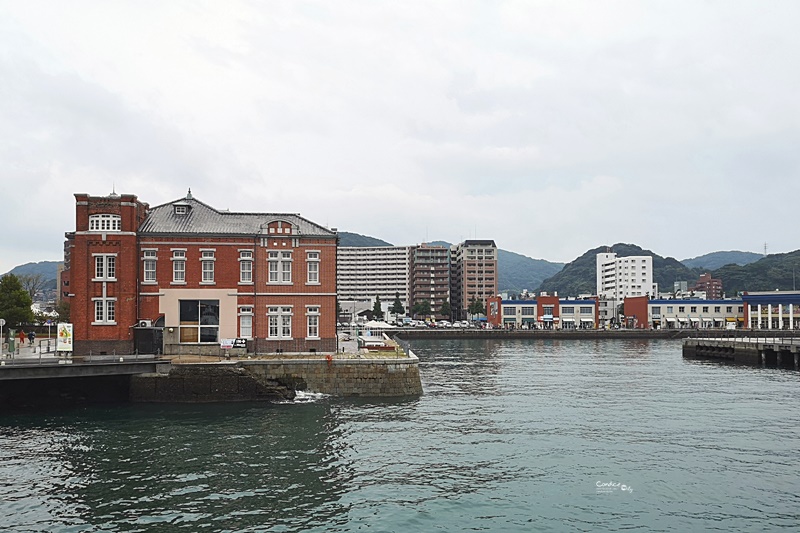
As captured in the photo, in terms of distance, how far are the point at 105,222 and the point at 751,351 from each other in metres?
69.9

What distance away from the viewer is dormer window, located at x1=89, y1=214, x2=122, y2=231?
150 ft

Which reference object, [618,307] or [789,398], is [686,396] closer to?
[789,398]

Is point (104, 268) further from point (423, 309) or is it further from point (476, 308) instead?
point (423, 309)

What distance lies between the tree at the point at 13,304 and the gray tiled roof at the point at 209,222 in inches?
1538

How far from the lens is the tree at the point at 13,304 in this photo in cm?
7650

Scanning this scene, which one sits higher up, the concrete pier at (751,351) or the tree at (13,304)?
the tree at (13,304)

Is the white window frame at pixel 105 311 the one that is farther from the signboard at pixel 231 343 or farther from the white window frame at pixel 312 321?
the white window frame at pixel 312 321

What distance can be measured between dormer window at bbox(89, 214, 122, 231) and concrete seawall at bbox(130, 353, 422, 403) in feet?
38.7

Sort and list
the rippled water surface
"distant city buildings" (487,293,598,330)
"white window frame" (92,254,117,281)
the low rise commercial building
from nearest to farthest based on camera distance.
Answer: the rippled water surface → "white window frame" (92,254,117,281) → the low rise commercial building → "distant city buildings" (487,293,598,330)

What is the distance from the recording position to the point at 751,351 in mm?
76312

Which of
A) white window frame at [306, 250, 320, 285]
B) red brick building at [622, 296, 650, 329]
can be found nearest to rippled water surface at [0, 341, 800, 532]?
white window frame at [306, 250, 320, 285]

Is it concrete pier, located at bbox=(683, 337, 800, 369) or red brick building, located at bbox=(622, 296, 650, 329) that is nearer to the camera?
concrete pier, located at bbox=(683, 337, 800, 369)

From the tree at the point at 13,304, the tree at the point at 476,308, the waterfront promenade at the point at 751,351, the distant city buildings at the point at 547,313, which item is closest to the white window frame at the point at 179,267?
the tree at the point at 13,304

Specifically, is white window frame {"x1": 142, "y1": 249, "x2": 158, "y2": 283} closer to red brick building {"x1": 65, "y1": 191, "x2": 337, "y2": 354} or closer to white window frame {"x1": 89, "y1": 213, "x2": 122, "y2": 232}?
red brick building {"x1": 65, "y1": 191, "x2": 337, "y2": 354}
